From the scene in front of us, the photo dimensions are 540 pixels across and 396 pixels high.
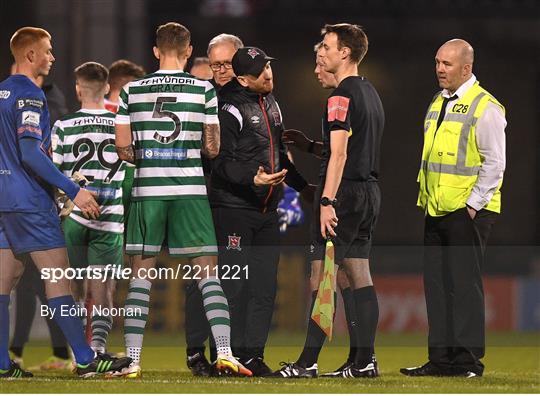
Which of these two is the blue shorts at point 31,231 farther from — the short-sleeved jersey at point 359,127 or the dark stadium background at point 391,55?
the dark stadium background at point 391,55

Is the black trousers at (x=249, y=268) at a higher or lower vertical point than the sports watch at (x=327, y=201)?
lower

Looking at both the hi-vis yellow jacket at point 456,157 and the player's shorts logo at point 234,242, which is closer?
the player's shorts logo at point 234,242

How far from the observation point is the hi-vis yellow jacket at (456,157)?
691 cm

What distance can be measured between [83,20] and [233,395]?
20.9 ft

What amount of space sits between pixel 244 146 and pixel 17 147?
1168 millimetres

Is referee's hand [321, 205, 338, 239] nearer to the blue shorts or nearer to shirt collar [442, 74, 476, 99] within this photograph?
shirt collar [442, 74, 476, 99]

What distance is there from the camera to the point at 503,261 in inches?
489

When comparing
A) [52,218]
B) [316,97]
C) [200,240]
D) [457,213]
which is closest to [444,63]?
[457,213]

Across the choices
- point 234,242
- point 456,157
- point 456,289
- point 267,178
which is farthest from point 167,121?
point 456,289

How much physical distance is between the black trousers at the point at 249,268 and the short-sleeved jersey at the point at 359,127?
0.52m

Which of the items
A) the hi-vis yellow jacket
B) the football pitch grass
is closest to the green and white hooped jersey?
the football pitch grass

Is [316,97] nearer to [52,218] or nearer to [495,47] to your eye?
[495,47]

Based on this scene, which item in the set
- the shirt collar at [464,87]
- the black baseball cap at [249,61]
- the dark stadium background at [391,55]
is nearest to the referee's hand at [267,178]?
the black baseball cap at [249,61]

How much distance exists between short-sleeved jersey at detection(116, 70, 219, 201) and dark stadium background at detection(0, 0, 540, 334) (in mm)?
4498
